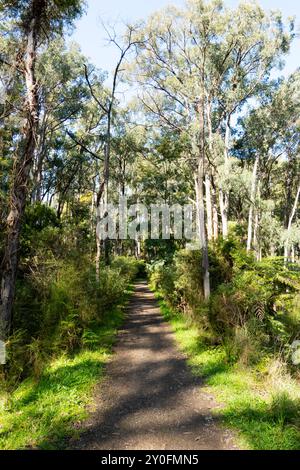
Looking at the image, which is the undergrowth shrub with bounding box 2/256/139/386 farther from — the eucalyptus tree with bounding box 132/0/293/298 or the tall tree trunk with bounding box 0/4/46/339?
the eucalyptus tree with bounding box 132/0/293/298

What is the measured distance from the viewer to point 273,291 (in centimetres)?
801

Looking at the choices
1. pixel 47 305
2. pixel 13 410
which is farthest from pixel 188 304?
pixel 13 410

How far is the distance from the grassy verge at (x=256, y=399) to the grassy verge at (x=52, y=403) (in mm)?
2186

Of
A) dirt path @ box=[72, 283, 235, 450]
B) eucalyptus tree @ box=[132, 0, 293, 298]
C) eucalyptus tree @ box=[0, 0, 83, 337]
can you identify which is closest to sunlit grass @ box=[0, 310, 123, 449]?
dirt path @ box=[72, 283, 235, 450]

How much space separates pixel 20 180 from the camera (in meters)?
7.86

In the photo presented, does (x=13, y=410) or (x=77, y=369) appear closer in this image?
(x=13, y=410)

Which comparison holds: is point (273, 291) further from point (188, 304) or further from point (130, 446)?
point (130, 446)

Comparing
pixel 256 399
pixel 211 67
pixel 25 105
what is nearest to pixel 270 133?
pixel 211 67

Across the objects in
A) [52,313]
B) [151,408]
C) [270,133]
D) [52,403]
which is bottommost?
[151,408]

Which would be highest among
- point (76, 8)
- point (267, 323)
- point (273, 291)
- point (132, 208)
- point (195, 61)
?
point (195, 61)

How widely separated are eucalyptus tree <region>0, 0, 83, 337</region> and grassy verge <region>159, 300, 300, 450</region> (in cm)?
→ 463

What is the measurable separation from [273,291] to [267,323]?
0.97 m

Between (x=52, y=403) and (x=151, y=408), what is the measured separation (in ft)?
5.32

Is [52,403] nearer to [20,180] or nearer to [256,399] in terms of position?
[256,399]
